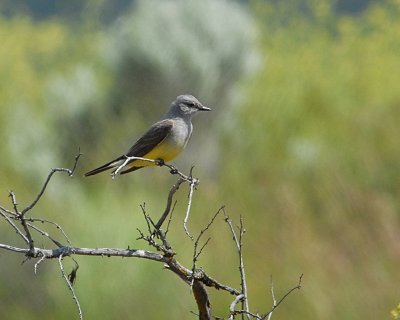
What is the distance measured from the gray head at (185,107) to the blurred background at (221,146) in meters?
1.58

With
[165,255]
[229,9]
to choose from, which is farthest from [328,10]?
[165,255]

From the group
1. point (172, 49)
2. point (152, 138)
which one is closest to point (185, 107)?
point (152, 138)

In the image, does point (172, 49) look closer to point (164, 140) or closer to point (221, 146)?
point (221, 146)

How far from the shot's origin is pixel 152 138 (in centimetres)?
425

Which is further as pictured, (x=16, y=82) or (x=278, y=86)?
(x=16, y=82)

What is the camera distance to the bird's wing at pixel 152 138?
13.8 feet

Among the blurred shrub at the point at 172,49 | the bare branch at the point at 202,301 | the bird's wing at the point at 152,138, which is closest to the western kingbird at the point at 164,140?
the bird's wing at the point at 152,138

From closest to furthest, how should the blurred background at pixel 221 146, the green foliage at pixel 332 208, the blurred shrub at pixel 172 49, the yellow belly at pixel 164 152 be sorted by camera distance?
the yellow belly at pixel 164 152 < the green foliage at pixel 332 208 < the blurred background at pixel 221 146 < the blurred shrub at pixel 172 49

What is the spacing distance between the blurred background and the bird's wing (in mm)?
1701

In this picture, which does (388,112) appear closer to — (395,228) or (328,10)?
(395,228)

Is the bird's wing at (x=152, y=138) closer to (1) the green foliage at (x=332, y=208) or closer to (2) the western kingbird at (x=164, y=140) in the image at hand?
(2) the western kingbird at (x=164, y=140)

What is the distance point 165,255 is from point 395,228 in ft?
15.0

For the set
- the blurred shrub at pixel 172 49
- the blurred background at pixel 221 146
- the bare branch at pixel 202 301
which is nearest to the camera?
the bare branch at pixel 202 301

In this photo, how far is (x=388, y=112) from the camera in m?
12.0
